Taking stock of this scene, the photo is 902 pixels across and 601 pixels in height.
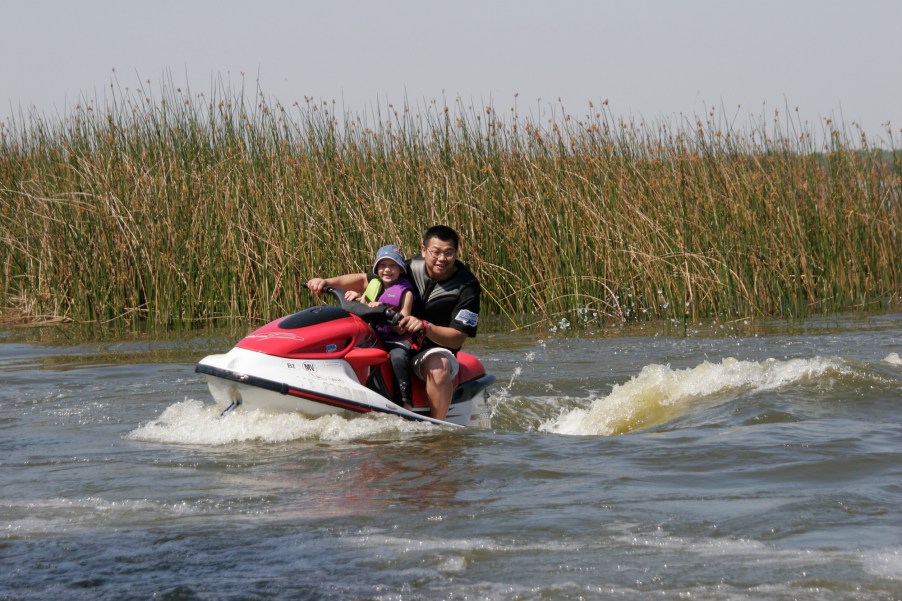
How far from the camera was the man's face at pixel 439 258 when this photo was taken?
6582 millimetres

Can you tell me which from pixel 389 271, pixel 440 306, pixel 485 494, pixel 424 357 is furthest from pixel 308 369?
pixel 485 494

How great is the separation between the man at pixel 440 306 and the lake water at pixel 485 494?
0.29m

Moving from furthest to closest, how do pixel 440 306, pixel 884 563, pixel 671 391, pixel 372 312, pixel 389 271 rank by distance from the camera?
pixel 671 391
pixel 440 306
pixel 389 271
pixel 372 312
pixel 884 563

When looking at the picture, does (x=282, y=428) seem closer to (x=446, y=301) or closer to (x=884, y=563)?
(x=446, y=301)

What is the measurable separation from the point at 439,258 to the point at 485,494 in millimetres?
1928

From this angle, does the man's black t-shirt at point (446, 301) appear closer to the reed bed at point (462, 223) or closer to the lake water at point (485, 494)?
the lake water at point (485, 494)

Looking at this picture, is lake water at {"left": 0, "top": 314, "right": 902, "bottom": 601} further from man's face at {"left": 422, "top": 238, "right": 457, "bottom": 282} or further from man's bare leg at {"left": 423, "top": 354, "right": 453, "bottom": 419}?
man's face at {"left": 422, "top": 238, "right": 457, "bottom": 282}

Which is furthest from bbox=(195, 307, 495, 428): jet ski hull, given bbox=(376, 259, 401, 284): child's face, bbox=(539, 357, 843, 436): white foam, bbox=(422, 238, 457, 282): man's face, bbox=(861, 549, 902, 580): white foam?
bbox=(861, 549, 902, 580): white foam

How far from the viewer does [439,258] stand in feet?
21.6

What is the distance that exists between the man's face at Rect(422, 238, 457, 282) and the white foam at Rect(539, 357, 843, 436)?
144 centimetres

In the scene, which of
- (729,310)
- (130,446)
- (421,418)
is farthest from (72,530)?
(729,310)

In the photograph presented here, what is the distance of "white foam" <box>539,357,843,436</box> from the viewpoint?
759 centimetres

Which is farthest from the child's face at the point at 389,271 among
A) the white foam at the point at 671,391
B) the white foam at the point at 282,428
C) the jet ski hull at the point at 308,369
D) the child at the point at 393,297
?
the white foam at the point at 671,391

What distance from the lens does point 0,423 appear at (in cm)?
714
